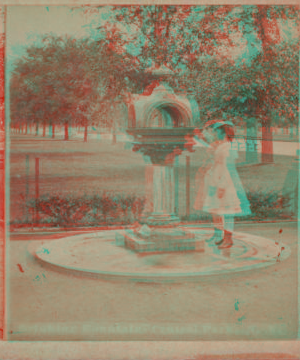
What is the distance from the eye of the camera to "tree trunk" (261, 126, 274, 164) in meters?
5.27

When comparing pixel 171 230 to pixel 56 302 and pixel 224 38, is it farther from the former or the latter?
pixel 224 38

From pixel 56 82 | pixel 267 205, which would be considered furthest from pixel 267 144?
pixel 56 82

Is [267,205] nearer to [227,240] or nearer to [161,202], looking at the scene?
[227,240]

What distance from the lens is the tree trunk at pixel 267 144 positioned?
5.27 m

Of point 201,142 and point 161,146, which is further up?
point 201,142

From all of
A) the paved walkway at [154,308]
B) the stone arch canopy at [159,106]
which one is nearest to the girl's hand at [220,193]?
the stone arch canopy at [159,106]

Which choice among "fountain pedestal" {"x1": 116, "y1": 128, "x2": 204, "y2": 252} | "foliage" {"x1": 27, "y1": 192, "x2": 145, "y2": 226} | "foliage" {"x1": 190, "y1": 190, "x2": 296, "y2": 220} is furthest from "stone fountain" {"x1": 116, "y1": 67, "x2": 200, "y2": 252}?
"foliage" {"x1": 190, "y1": 190, "x2": 296, "y2": 220}

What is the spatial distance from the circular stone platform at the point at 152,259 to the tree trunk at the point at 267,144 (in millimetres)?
1624

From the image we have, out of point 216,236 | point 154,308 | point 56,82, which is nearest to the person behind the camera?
point 154,308

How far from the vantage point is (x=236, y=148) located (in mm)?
5414

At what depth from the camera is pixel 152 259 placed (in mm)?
3320

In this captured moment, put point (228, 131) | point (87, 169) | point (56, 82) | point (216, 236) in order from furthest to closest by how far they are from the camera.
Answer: point (228, 131) → point (87, 169) → point (56, 82) → point (216, 236)

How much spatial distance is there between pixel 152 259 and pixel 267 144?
2.83 metres

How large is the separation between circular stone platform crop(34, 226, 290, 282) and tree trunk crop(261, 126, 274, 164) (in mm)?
1624
